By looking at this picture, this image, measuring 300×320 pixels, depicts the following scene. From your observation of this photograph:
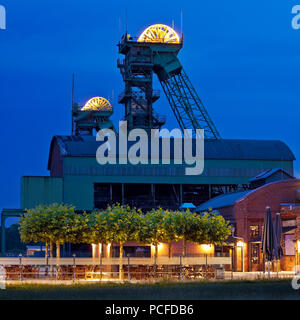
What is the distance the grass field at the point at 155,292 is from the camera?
2804 centimetres

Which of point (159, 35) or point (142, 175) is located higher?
point (159, 35)

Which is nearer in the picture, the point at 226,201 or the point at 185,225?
the point at 185,225

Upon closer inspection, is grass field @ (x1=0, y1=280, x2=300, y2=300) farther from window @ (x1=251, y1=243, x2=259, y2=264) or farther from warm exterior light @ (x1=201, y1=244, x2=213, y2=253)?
window @ (x1=251, y1=243, x2=259, y2=264)

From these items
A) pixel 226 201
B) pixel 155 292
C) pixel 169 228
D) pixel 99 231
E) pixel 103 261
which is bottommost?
pixel 155 292

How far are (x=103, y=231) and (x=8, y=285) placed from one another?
487 inches

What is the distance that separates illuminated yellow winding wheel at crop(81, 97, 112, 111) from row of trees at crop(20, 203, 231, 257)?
8461 cm

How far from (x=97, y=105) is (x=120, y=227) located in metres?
86.9

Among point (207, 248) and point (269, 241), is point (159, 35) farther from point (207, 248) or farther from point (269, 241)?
point (269, 241)

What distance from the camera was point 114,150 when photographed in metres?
79.2

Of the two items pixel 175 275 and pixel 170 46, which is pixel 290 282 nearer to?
pixel 175 275

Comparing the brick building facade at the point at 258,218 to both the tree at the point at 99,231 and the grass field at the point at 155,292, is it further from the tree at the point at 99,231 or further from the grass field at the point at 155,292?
the grass field at the point at 155,292

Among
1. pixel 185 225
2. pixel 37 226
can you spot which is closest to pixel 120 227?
pixel 185 225

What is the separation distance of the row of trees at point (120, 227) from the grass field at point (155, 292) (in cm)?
1227

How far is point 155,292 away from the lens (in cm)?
3022
